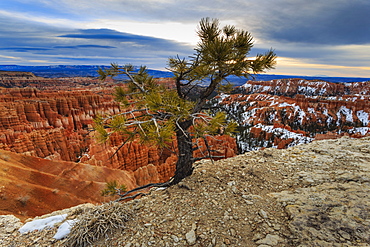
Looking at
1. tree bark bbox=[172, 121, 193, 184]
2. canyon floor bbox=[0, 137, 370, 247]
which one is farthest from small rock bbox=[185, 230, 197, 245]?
tree bark bbox=[172, 121, 193, 184]

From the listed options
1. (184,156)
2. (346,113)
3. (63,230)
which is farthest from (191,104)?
(346,113)

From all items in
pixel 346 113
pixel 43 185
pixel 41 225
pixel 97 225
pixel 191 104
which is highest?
pixel 191 104

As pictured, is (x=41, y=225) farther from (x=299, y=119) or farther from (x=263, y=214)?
(x=299, y=119)

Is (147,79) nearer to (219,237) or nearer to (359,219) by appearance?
(219,237)

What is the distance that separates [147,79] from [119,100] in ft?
3.89

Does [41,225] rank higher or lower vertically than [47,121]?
higher

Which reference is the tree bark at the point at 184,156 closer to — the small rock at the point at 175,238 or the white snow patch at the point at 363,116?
the small rock at the point at 175,238

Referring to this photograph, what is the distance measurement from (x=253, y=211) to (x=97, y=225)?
2.81m

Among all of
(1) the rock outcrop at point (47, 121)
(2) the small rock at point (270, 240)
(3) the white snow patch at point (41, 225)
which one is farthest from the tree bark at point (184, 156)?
(1) the rock outcrop at point (47, 121)

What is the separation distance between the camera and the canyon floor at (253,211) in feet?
9.17

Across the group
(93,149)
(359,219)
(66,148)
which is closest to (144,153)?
(93,149)

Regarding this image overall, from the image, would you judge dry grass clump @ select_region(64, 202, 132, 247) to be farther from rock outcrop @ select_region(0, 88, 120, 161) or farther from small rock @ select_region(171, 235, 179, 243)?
rock outcrop @ select_region(0, 88, 120, 161)

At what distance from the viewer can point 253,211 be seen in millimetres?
3381

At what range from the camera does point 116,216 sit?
335 centimetres
